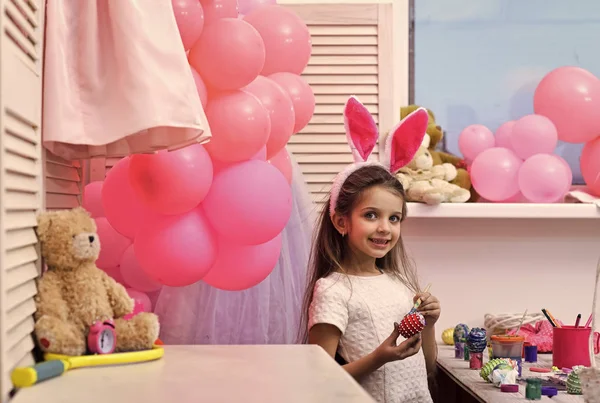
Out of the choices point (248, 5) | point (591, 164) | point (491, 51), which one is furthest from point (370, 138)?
point (491, 51)

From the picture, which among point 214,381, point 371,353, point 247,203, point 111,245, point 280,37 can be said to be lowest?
point 371,353

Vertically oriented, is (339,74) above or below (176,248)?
above

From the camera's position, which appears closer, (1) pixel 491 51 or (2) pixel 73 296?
(2) pixel 73 296

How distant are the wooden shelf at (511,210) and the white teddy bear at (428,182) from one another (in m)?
0.03

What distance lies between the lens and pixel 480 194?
9.07 feet

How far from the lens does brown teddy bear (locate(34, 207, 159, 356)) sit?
1177 millimetres

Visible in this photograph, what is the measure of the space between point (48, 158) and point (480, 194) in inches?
68.5

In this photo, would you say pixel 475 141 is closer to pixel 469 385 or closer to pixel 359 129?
pixel 359 129

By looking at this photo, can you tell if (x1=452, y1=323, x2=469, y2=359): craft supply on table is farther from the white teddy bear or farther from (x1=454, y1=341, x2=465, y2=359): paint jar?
the white teddy bear

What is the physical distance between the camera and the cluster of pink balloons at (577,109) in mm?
2666

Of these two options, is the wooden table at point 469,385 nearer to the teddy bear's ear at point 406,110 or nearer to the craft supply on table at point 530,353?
the craft supply on table at point 530,353

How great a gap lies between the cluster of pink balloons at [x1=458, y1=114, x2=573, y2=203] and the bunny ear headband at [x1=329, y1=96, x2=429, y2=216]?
57cm

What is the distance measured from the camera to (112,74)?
4.41 feet

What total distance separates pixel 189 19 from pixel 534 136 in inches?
52.9
